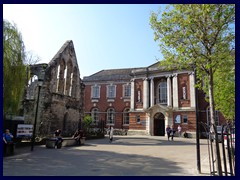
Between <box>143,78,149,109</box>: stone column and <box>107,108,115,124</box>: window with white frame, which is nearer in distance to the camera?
<box>143,78,149,109</box>: stone column

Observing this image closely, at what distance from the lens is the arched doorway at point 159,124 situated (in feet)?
102

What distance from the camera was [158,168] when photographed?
792 cm

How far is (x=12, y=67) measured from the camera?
11641 mm

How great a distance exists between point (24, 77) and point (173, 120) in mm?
22185

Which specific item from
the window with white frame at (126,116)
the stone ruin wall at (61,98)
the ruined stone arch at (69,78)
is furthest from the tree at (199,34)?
the window with white frame at (126,116)

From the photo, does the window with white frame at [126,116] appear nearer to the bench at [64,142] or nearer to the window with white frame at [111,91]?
the window with white frame at [111,91]

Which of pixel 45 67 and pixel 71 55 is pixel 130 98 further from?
pixel 45 67

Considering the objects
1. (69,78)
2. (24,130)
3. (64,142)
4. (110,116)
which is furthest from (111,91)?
(24,130)

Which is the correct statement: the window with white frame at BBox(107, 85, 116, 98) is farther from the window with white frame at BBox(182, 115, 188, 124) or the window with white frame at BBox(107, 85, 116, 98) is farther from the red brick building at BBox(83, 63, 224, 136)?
the window with white frame at BBox(182, 115, 188, 124)

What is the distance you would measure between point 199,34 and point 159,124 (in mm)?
23717

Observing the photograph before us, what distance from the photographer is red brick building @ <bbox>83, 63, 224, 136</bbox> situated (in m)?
29.0

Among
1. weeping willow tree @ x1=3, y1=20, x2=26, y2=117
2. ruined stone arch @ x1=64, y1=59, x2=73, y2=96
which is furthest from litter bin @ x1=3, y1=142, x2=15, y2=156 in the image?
ruined stone arch @ x1=64, y1=59, x2=73, y2=96

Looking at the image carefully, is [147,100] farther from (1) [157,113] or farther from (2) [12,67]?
(2) [12,67]
